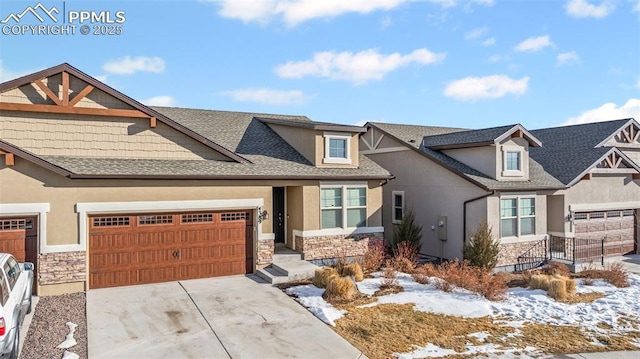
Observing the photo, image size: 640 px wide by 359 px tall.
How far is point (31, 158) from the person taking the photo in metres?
11.3

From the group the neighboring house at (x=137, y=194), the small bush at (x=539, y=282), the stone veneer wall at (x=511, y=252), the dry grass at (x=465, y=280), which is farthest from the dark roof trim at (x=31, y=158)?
the stone veneer wall at (x=511, y=252)

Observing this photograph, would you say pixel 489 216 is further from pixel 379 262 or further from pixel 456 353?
pixel 456 353

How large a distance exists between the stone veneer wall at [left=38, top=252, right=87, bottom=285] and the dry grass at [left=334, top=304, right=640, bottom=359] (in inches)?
297

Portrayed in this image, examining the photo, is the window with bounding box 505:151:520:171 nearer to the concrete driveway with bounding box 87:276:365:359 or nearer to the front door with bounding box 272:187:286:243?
the front door with bounding box 272:187:286:243

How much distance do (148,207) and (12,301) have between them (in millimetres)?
5291

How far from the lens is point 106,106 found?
1332 centimetres

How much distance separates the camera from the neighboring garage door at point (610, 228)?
19081 mm

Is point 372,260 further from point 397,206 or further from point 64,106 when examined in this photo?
point 64,106

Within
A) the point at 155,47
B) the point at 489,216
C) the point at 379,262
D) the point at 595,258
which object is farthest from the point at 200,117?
the point at 595,258

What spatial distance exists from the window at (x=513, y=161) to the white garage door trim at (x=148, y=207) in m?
10.3

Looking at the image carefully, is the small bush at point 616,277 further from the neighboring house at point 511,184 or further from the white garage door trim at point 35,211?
the white garage door trim at point 35,211

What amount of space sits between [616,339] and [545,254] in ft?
28.3

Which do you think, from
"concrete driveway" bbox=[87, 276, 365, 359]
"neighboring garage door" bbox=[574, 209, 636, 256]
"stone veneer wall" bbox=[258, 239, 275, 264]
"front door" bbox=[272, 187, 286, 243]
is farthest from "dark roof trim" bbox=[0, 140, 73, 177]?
"neighboring garage door" bbox=[574, 209, 636, 256]

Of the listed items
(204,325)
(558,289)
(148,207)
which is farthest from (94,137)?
(558,289)
